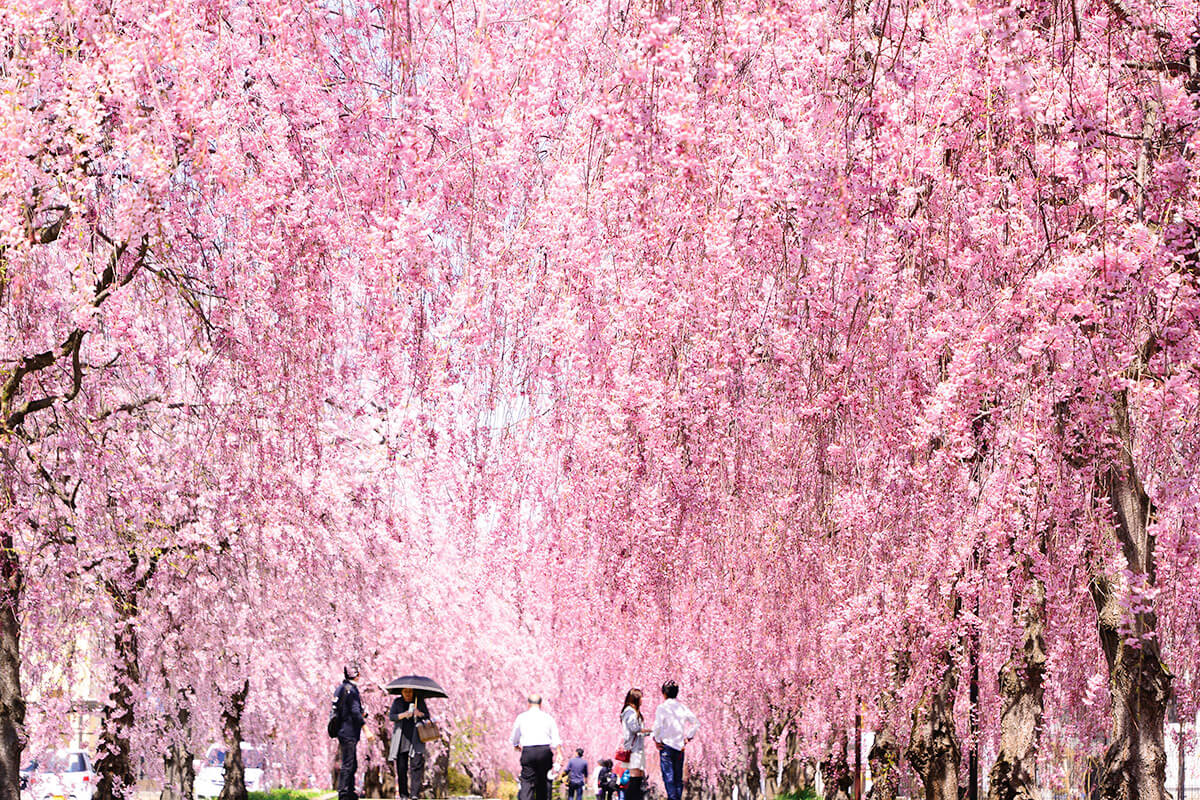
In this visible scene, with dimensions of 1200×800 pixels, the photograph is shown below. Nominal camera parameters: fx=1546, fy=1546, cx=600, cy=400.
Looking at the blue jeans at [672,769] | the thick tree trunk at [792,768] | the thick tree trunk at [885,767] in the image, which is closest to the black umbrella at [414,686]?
the blue jeans at [672,769]

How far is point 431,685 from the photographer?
22.1m

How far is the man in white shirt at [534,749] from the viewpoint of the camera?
17.4 metres

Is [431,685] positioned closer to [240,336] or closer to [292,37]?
[240,336]

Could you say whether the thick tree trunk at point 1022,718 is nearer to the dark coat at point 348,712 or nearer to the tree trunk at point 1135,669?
the tree trunk at point 1135,669

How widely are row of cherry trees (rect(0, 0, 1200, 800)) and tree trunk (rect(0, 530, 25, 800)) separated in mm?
52

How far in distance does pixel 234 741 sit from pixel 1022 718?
16.9m

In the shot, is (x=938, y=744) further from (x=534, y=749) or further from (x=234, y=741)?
(x=234, y=741)

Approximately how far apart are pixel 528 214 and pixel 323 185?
1.33 m

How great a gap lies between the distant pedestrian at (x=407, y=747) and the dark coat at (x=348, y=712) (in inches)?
31.6

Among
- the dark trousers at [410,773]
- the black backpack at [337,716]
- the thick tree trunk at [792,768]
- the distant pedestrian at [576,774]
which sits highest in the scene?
the black backpack at [337,716]

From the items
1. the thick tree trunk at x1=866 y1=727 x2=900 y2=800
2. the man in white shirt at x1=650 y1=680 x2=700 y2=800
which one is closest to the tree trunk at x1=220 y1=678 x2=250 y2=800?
the thick tree trunk at x1=866 y1=727 x2=900 y2=800

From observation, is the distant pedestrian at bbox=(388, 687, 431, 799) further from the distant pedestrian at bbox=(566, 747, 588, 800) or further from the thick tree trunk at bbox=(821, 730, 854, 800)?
the thick tree trunk at bbox=(821, 730, 854, 800)

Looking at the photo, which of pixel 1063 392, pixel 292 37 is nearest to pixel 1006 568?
pixel 1063 392

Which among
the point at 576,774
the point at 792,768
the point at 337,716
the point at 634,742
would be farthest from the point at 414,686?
the point at 792,768
